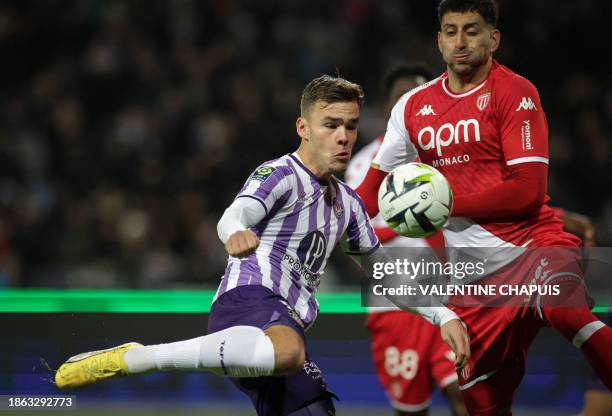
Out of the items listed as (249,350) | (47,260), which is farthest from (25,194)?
(249,350)

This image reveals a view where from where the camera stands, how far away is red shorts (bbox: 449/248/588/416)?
428cm

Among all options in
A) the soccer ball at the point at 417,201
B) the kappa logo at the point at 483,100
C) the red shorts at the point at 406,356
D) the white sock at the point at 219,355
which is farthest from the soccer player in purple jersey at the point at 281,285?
the red shorts at the point at 406,356

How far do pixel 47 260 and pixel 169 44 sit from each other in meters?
2.97

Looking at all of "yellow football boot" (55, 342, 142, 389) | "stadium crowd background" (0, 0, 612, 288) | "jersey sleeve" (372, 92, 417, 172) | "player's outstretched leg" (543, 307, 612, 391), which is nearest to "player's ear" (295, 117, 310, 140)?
"jersey sleeve" (372, 92, 417, 172)

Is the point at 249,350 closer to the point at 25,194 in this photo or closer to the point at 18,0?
the point at 25,194

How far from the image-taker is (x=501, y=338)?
14.4ft

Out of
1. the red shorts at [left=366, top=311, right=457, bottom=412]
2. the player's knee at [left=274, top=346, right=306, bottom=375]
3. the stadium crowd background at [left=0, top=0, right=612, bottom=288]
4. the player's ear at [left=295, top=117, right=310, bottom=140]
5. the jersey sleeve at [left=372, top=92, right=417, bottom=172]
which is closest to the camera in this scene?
the player's knee at [left=274, top=346, right=306, bottom=375]

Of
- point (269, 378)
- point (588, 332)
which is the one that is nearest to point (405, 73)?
point (588, 332)

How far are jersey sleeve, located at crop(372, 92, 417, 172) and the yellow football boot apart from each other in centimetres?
149

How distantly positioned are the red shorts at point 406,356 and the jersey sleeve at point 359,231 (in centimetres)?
143

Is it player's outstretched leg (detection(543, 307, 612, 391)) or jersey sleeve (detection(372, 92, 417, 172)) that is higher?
jersey sleeve (detection(372, 92, 417, 172))

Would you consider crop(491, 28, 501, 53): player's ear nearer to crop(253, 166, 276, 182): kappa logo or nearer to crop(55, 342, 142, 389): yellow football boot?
crop(253, 166, 276, 182): kappa logo

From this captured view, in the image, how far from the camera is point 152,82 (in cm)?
1044

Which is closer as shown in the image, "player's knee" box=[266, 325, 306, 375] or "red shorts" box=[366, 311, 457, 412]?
"player's knee" box=[266, 325, 306, 375]
